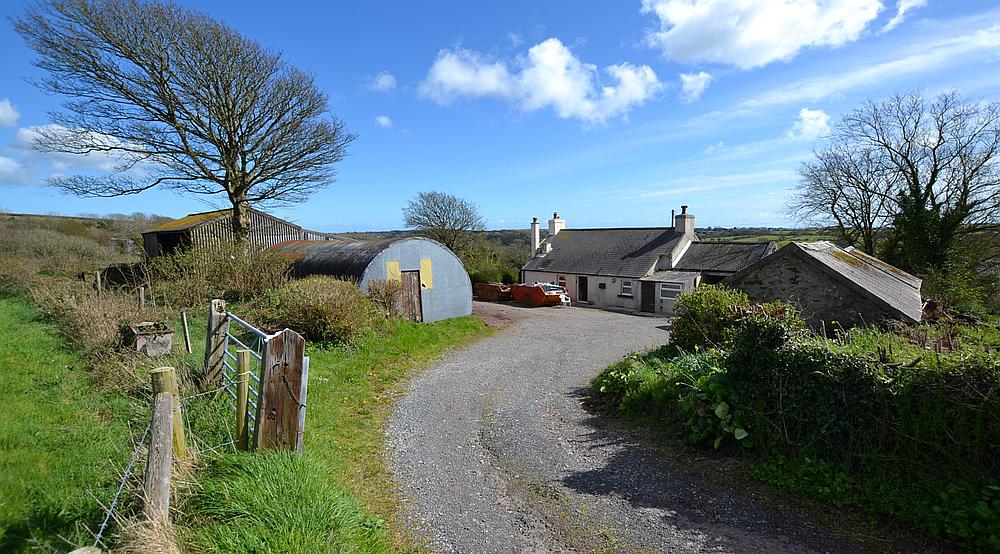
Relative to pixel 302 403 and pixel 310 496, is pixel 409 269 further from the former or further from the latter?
pixel 310 496

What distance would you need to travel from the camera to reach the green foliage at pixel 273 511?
3529 millimetres

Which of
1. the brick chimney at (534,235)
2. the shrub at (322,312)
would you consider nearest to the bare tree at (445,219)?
the brick chimney at (534,235)

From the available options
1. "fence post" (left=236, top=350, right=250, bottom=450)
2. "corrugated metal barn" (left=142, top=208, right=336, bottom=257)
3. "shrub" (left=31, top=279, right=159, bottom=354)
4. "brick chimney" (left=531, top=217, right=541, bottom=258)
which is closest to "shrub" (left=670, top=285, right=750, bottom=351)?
"fence post" (left=236, top=350, right=250, bottom=450)

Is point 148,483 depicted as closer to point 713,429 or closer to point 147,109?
point 713,429

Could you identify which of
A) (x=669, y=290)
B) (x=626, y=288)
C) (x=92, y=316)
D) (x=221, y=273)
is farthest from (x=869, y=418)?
(x=626, y=288)

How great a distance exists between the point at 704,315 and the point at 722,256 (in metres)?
19.6

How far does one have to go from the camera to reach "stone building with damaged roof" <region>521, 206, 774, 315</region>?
26.4 m

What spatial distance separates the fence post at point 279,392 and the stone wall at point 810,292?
937cm

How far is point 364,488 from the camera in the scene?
5363 millimetres

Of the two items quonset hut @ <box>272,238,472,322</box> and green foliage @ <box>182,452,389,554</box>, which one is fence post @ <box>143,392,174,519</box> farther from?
quonset hut @ <box>272,238,472,322</box>

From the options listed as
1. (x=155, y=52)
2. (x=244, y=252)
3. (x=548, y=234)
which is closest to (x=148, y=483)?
(x=244, y=252)

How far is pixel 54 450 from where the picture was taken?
187 inches

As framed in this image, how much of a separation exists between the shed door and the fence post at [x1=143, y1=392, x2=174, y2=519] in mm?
13362

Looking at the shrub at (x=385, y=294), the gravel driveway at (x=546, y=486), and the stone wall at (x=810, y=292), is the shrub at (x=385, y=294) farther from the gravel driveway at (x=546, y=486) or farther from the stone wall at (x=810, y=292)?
the stone wall at (x=810, y=292)
